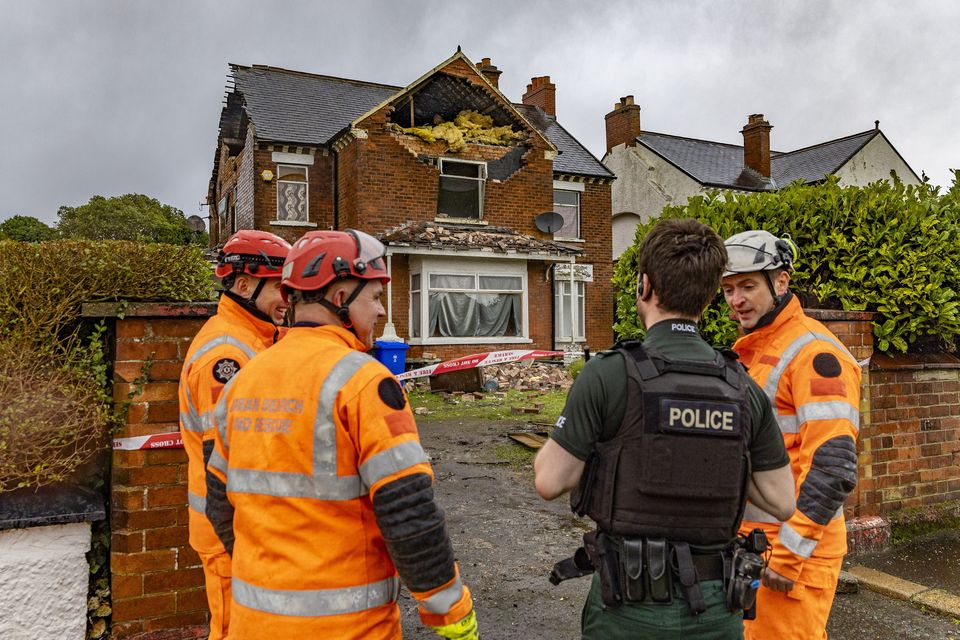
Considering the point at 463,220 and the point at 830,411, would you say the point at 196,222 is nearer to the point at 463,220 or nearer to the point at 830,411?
the point at 463,220

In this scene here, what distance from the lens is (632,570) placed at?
1957mm

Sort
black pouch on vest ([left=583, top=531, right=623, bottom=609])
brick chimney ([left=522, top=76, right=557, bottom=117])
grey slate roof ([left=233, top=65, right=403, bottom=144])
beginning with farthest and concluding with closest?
1. brick chimney ([left=522, top=76, right=557, bottom=117])
2. grey slate roof ([left=233, top=65, right=403, bottom=144])
3. black pouch on vest ([left=583, top=531, right=623, bottom=609])

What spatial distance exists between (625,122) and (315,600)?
92.0 ft

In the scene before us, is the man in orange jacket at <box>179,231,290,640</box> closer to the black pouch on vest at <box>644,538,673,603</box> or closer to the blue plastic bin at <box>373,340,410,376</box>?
the black pouch on vest at <box>644,538,673,603</box>

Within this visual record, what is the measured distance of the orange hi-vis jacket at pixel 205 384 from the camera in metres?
2.67

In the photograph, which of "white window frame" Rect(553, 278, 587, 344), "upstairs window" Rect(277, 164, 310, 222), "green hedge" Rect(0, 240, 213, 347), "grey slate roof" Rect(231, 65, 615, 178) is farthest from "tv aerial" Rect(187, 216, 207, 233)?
"green hedge" Rect(0, 240, 213, 347)

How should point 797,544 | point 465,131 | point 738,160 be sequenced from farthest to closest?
point 738,160, point 465,131, point 797,544

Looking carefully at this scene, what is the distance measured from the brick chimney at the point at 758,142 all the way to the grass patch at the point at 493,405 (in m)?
17.4

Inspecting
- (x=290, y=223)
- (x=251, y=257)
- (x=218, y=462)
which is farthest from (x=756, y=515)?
(x=290, y=223)

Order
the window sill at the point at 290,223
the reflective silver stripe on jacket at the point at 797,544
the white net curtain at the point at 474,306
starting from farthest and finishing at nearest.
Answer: the window sill at the point at 290,223 < the white net curtain at the point at 474,306 < the reflective silver stripe on jacket at the point at 797,544

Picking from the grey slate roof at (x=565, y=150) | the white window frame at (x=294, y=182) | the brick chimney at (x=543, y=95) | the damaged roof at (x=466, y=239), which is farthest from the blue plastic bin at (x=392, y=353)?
the brick chimney at (x=543, y=95)

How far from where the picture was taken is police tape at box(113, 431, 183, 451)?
132 inches

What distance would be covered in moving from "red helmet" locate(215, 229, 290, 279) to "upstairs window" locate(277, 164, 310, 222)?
16.1 m

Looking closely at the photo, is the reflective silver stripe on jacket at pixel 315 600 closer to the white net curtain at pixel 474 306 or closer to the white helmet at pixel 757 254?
the white helmet at pixel 757 254
